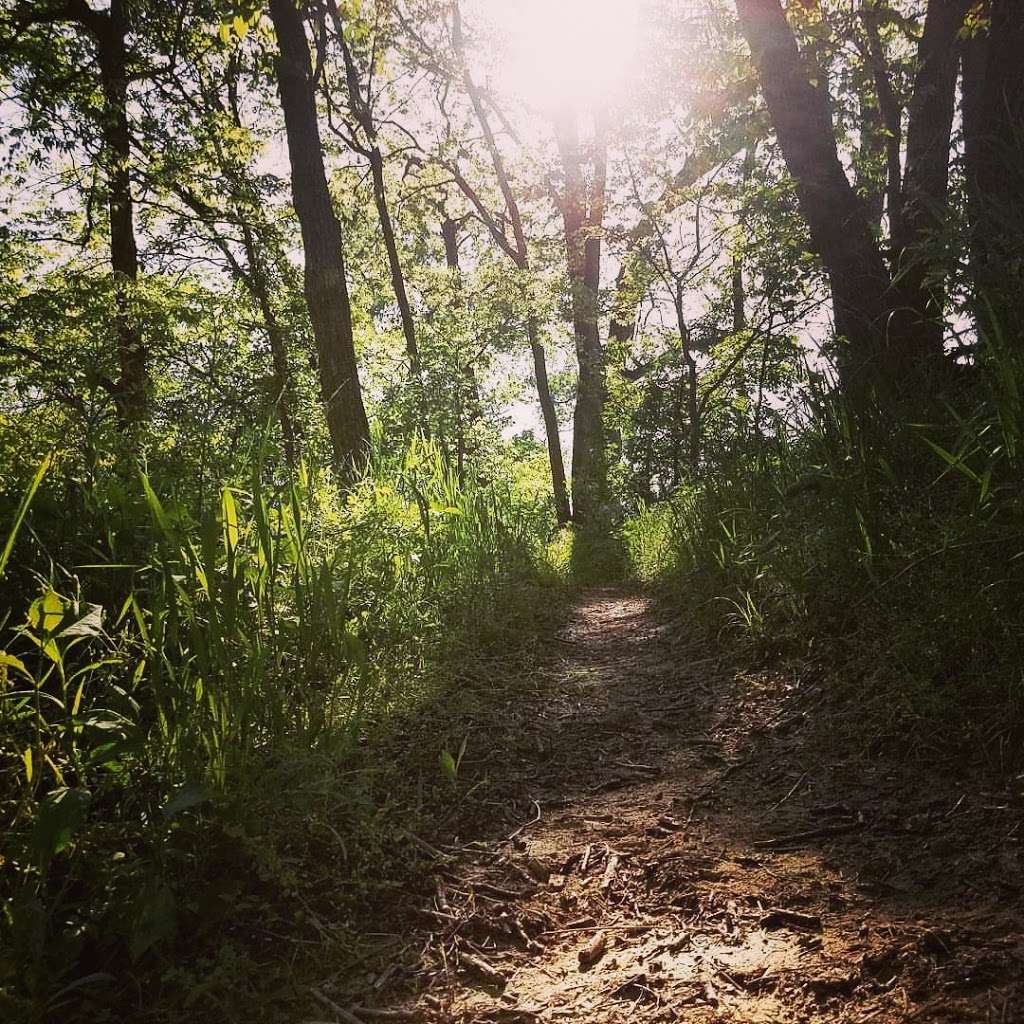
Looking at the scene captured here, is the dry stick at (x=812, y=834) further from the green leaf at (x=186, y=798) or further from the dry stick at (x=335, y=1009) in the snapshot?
the green leaf at (x=186, y=798)

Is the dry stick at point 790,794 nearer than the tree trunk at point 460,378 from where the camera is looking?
Yes

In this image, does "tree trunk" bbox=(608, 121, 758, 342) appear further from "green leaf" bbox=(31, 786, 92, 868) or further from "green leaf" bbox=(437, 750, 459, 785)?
"green leaf" bbox=(31, 786, 92, 868)

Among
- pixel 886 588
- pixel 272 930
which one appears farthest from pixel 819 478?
pixel 272 930

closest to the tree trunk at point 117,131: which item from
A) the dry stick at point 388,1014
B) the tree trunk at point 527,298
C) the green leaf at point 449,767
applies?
the tree trunk at point 527,298

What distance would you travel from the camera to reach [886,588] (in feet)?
8.06

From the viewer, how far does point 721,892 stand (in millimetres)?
1509

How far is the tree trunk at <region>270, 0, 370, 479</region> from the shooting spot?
18.7 ft

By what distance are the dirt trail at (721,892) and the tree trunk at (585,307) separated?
10.8m

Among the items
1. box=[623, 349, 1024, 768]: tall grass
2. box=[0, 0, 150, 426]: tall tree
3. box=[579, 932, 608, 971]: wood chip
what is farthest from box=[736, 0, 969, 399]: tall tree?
box=[0, 0, 150, 426]: tall tree

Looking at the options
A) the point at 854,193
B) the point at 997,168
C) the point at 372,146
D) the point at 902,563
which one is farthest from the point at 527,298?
the point at 902,563

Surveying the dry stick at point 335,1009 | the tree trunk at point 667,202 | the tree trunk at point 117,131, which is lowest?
the dry stick at point 335,1009

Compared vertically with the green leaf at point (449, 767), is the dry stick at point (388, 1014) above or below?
below

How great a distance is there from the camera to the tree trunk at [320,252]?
18.7ft

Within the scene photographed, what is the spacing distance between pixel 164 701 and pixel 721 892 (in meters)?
1.39
